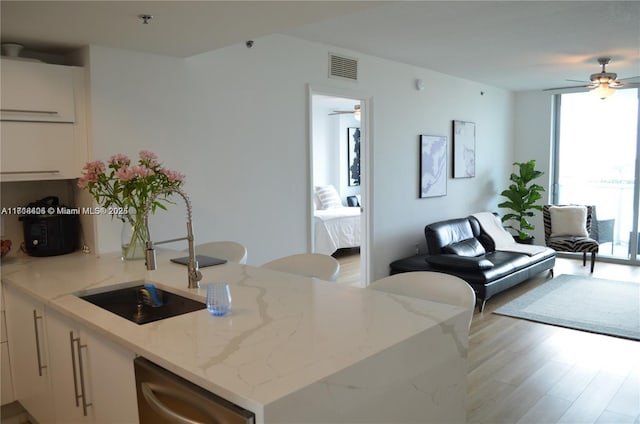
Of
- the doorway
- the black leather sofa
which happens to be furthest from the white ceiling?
the black leather sofa

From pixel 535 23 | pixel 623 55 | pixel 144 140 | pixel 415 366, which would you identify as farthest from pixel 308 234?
pixel 623 55

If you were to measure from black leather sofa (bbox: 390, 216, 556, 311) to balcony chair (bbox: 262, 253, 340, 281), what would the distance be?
8.41 feet

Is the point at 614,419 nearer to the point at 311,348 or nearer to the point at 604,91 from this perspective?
the point at 311,348

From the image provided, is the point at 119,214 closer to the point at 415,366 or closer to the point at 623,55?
the point at 415,366

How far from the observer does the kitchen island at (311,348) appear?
132 centimetres

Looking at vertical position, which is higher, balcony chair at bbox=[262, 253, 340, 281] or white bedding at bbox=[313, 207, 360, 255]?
balcony chair at bbox=[262, 253, 340, 281]

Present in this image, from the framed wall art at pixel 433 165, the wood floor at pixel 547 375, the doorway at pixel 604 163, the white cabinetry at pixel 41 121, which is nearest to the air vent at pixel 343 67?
the framed wall art at pixel 433 165

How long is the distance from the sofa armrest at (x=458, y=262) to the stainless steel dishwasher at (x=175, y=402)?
389cm

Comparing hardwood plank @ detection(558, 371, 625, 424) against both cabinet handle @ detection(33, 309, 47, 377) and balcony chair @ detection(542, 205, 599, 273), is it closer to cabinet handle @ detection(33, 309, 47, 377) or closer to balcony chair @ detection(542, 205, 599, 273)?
cabinet handle @ detection(33, 309, 47, 377)

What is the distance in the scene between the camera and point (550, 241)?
7090 mm

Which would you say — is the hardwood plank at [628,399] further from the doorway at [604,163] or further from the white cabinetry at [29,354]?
the doorway at [604,163]

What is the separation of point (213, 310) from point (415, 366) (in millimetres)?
750

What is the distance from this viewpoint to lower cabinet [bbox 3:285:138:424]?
6.03ft

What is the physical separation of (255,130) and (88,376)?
2.42 metres
